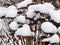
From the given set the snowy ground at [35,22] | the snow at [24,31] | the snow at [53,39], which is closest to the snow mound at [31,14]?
the snowy ground at [35,22]

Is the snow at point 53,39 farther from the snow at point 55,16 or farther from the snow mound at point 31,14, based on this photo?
the snow mound at point 31,14

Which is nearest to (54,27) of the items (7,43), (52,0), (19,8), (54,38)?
(54,38)

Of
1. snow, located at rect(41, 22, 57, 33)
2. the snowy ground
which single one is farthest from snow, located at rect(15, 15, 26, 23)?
snow, located at rect(41, 22, 57, 33)

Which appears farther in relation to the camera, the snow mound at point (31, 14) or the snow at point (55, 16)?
A: the snow mound at point (31, 14)

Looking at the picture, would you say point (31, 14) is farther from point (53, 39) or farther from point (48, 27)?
point (53, 39)

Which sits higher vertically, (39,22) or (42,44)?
(39,22)

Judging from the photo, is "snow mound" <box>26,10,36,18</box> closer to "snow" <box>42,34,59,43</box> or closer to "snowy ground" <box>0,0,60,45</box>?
"snowy ground" <box>0,0,60,45</box>

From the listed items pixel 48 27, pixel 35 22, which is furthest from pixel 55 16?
pixel 35 22

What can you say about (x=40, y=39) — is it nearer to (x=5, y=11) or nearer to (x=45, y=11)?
(x=45, y=11)
